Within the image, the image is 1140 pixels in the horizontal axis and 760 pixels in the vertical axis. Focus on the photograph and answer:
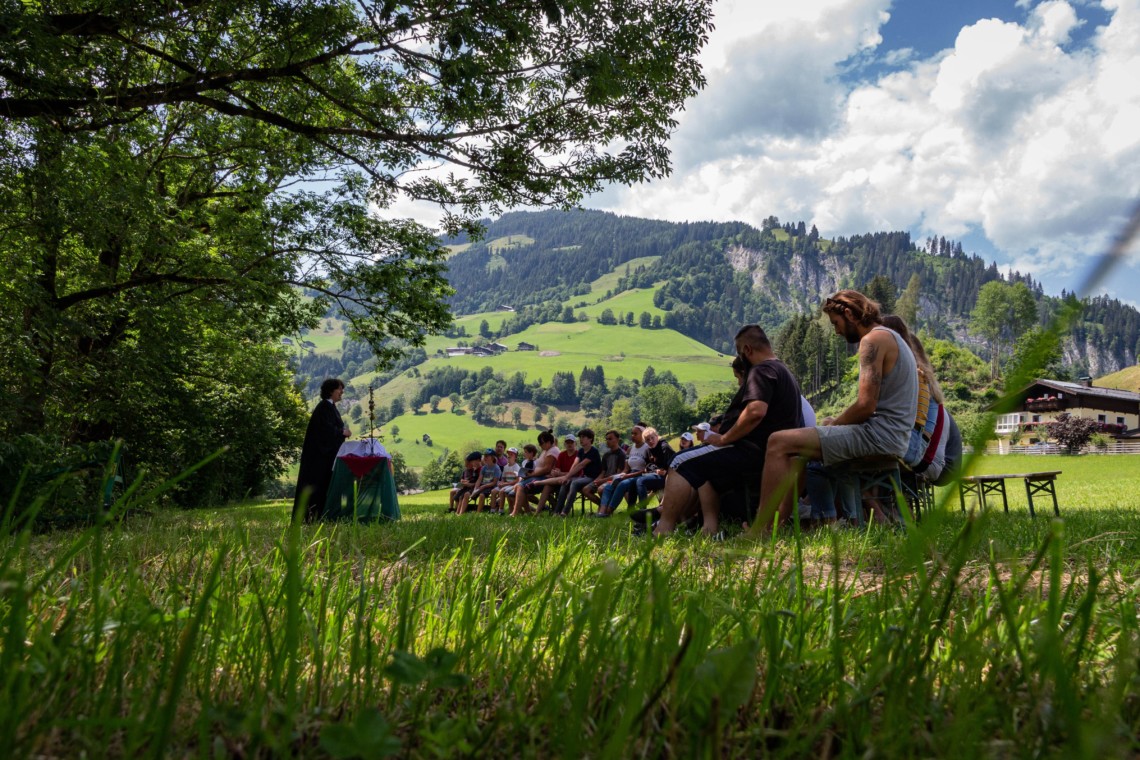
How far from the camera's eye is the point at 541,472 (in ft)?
45.2

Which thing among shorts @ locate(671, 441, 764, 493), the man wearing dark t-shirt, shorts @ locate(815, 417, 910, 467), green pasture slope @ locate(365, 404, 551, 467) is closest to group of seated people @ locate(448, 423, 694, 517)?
the man wearing dark t-shirt

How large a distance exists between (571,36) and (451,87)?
1564 millimetres

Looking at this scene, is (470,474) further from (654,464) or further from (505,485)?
(654,464)

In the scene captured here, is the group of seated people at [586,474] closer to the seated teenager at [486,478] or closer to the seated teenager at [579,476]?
the seated teenager at [579,476]

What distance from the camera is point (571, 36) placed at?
8.09 meters

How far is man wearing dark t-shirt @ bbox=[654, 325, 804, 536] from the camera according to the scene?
531cm

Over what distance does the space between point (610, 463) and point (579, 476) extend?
2.10 ft

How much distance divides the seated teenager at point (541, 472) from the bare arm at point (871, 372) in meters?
9.15

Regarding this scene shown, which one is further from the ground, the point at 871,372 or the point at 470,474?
the point at 871,372

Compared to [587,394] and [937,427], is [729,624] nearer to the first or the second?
[937,427]

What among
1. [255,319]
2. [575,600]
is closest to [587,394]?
[255,319]

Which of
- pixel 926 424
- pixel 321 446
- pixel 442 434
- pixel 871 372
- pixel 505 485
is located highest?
pixel 442 434

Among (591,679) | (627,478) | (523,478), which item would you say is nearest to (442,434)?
(523,478)

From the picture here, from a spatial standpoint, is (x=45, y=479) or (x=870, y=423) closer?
(x=870, y=423)
